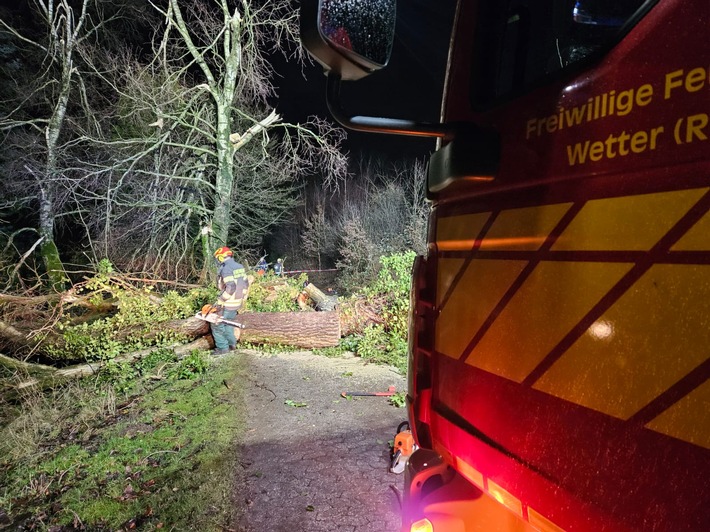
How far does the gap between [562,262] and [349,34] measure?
35.9 inches

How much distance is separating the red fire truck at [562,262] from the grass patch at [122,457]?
2203 millimetres

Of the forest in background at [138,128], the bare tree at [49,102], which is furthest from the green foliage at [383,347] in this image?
the bare tree at [49,102]

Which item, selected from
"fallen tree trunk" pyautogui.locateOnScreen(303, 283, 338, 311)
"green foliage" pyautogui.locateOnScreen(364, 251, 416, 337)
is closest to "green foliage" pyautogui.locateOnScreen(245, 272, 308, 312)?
"fallen tree trunk" pyautogui.locateOnScreen(303, 283, 338, 311)

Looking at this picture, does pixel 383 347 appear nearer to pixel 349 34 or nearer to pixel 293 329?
pixel 293 329

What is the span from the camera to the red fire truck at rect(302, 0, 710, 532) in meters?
0.84

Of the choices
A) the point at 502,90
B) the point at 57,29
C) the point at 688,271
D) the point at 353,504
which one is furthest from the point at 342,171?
the point at 688,271

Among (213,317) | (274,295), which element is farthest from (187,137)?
(213,317)

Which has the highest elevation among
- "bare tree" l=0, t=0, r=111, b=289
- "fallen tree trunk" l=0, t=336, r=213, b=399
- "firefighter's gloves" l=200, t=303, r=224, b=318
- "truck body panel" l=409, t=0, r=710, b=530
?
"bare tree" l=0, t=0, r=111, b=289

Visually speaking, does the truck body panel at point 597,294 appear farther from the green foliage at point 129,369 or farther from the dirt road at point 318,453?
the green foliage at point 129,369

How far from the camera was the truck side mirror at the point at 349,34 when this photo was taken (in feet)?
4.10

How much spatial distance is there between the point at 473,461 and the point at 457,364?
0.98 feet

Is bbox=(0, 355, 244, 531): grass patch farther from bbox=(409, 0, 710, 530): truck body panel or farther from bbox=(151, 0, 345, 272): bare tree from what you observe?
bbox=(151, 0, 345, 272): bare tree

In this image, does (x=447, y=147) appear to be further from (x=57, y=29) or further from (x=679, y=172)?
(x=57, y=29)

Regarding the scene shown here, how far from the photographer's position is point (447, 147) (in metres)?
1.38
